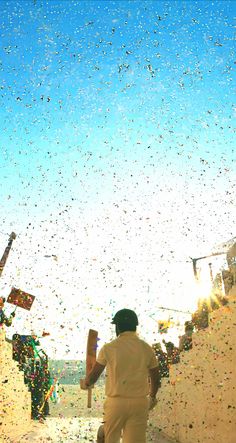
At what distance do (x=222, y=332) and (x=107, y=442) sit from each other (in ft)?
18.6

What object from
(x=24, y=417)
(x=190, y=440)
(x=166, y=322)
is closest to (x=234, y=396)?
(x=190, y=440)

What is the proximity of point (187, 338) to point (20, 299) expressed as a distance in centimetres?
837

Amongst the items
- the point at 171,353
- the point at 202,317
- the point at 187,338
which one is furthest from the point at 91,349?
the point at 171,353

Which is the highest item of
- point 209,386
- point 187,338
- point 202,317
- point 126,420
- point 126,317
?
point 202,317

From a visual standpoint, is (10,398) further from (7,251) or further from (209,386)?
(7,251)

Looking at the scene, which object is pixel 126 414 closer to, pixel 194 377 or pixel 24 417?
pixel 194 377

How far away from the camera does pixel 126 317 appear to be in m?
3.37

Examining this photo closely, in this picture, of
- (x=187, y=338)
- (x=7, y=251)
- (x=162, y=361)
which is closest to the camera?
(x=187, y=338)

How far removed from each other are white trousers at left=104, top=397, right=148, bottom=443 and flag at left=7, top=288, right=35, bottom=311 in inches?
548

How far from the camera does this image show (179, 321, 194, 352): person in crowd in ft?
36.7

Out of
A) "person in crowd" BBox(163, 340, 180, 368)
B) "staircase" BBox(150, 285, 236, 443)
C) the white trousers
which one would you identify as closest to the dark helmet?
the white trousers

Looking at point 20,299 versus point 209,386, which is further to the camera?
point 20,299

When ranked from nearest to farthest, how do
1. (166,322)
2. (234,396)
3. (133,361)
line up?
(133,361) → (234,396) → (166,322)

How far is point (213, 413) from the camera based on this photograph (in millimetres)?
7996
